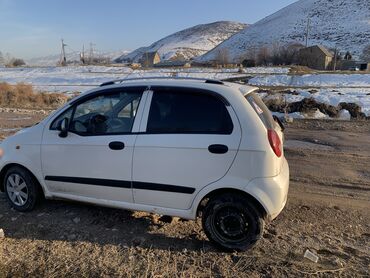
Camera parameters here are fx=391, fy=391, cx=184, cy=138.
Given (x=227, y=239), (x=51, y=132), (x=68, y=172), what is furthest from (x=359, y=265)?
(x=51, y=132)

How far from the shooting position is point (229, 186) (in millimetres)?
4188

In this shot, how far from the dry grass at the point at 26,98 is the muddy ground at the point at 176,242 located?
55.0 feet

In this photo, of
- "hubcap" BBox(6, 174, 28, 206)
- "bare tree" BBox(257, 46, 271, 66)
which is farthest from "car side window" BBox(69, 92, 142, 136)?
"bare tree" BBox(257, 46, 271, 66)

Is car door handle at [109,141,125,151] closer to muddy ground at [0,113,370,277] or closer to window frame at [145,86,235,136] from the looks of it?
window frame at [145,86,235,136]

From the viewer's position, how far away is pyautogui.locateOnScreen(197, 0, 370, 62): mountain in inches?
4471

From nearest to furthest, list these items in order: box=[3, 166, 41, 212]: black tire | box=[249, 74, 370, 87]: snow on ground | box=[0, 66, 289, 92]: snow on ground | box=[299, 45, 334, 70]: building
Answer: box=[3, 166, 41, 212]: black tire < box=[249, 74, 370, 87]: snow on ground < box=[0, 66, 289, 92]: snow on ground < box=[299, 45, 334, 70]: building

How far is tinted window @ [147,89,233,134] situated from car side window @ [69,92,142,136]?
0.31m

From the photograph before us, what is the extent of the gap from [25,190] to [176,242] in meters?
2.29

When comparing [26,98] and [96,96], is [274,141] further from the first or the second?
[26,98]

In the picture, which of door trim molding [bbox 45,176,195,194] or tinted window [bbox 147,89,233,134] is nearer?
tinted window [bbox 147,89,233,134]

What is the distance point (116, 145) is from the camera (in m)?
4.61

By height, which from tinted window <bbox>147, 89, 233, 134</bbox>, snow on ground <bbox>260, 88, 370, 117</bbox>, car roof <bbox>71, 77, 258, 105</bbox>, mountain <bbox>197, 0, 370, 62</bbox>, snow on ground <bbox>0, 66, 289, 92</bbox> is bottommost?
snow on ground <bbox>0, 66, 289, 92</bbox>

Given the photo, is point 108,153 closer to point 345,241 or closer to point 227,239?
point 227,239

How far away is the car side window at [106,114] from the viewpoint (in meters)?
4.71
